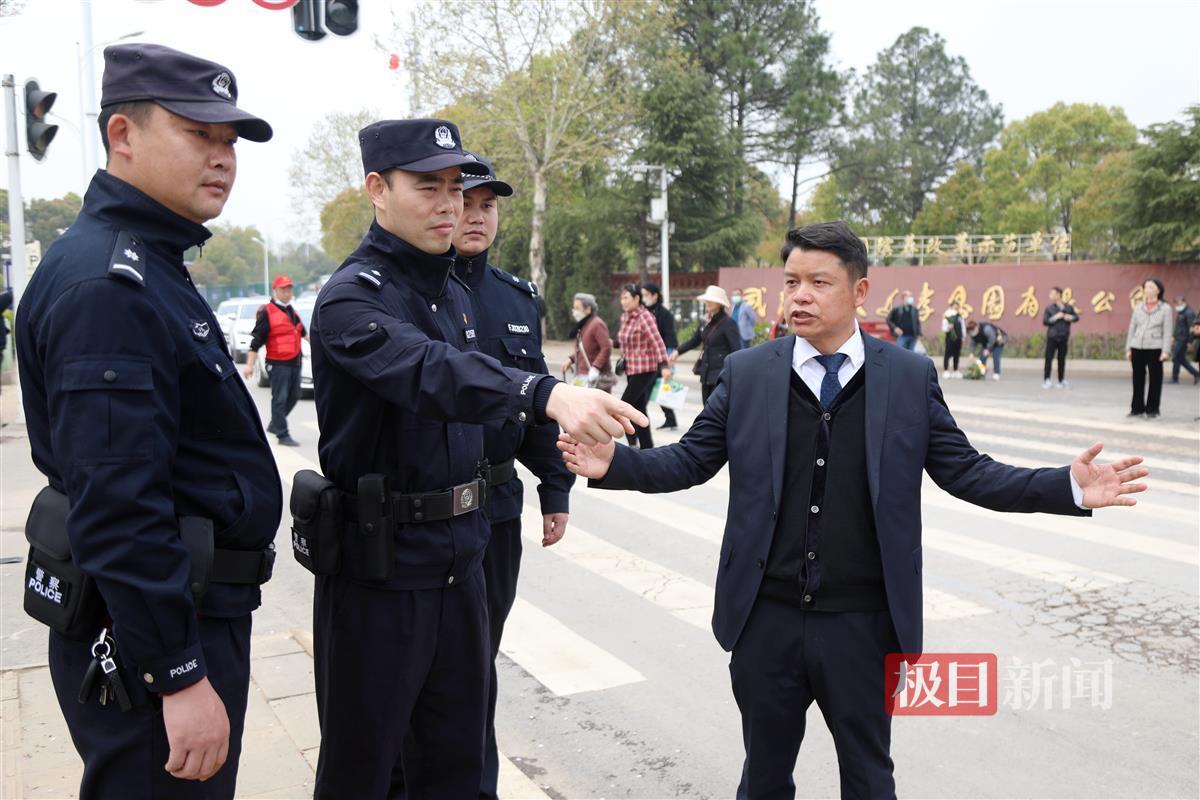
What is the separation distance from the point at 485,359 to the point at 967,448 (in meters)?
1.42

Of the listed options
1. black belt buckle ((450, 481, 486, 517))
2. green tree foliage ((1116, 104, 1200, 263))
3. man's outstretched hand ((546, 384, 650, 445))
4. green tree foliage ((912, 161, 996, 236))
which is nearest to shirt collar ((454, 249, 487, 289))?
black belt buckle ((450, 481, 486, 517))

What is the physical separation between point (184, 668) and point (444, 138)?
154 cm

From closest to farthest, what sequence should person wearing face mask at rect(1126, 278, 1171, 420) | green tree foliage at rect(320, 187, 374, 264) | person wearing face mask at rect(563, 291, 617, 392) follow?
person wearing face mask at rect(563, 291, 617, 392), person wearing face mask at rect(1126, 278, 1171, 420), green tree foliage at rect(320, 187, 374, 264)

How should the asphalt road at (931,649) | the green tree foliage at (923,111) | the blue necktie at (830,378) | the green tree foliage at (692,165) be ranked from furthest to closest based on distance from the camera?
the green tree foliage at (923,111) < the green tree foliage at (692,165) < the asphalt road at (931,649) < the blue necktie at (830,378)

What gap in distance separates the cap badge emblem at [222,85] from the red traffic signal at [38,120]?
997 centimetres

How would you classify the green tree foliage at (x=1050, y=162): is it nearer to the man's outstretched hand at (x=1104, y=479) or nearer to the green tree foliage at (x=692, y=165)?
the green tree foliage at (x=692, y=165)

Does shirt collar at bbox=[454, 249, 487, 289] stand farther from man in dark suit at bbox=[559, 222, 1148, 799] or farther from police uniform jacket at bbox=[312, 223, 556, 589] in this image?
man in dark suit at bbox=[559, 222, 1148, 799]

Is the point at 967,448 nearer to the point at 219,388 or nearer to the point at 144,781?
the point at 219,388

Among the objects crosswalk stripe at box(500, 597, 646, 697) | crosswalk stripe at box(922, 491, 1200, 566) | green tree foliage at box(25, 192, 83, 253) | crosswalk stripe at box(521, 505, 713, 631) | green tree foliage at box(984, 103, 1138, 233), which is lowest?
crosswalk stripe at box(500, 597, 646, 697)

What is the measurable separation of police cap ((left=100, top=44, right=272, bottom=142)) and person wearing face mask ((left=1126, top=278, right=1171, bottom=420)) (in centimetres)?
1279

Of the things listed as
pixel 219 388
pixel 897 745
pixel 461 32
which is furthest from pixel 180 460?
pixel 461 32

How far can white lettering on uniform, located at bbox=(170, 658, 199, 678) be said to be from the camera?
6.43 ft

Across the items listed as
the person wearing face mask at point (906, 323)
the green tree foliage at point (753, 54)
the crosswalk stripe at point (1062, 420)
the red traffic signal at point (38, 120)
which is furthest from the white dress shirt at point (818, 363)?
the green tree foliage at point (753, 54)

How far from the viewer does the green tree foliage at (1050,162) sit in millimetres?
52688
